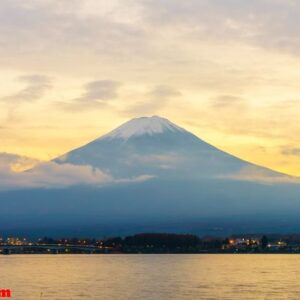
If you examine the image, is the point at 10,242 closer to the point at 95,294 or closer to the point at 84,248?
the point at 84,248

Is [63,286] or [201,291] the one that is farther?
[63,286]

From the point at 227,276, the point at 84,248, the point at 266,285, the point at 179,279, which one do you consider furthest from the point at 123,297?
the point at 84,248

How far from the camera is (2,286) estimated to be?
61.0m

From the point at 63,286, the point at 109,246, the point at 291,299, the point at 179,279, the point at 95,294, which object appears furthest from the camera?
the point at 109,246

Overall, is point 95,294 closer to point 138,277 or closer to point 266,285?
point 266,285

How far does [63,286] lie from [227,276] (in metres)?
18.1

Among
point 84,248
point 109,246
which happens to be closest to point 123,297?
point 84,248

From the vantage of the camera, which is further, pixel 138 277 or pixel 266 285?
pixel 138 277

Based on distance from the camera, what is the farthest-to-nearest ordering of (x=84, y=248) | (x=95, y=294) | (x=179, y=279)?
(x=84, y=248) < (x=179, y=279) < (x=95, y=294)

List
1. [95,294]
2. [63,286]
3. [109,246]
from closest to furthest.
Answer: [95,294]
[63,286]
[109,246]

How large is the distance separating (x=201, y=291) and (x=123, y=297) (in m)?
6.62

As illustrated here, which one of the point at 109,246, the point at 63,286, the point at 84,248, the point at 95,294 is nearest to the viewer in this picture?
the point at 95,294

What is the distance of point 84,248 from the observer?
403 feet

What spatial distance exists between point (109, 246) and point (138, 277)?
6831cm
